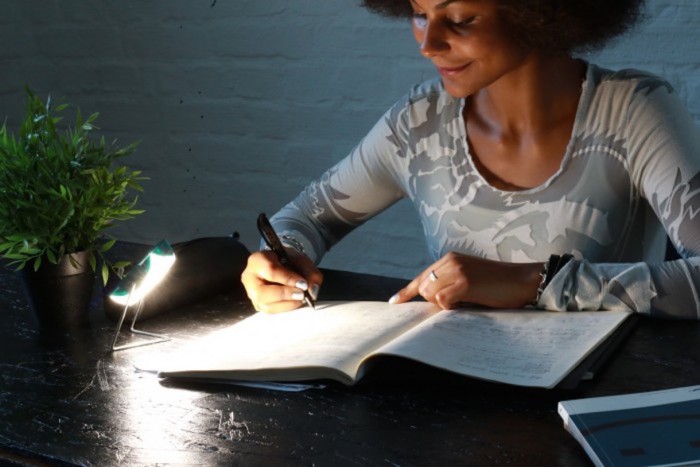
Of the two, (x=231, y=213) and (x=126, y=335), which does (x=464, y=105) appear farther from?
(x=231, y=213)

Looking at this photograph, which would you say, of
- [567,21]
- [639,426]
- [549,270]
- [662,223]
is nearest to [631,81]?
[567,21]

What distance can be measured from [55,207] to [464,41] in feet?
1.88

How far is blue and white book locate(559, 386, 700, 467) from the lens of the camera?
0.74 metres

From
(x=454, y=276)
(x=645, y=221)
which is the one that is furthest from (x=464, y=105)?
(x=454, y=276)

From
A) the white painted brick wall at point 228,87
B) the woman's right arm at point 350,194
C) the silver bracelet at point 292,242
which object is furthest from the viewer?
the white painted brick wall at point 228,87

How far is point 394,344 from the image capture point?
0.99 m

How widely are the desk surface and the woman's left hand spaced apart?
14 cm

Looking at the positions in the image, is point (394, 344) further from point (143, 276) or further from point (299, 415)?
point (143, 276)

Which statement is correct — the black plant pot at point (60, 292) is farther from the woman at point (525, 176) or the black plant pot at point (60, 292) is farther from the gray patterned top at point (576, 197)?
the gray patterned top at point (576, 197)

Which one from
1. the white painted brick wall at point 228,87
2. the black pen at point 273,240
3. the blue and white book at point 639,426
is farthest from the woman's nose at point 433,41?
the white painted brick wall at point 228,87

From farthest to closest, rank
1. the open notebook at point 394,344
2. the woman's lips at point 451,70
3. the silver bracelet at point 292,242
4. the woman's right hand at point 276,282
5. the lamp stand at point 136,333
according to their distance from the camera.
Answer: the silver bracelet at point 292,242 → the woman's lips at point 451,70 → the woman's right hand at point 276,282 → the lamp stand at point 136,333 → the open notebook at point 394,344

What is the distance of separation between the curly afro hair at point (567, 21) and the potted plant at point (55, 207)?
1.89ft

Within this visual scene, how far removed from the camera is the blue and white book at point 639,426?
74 cm

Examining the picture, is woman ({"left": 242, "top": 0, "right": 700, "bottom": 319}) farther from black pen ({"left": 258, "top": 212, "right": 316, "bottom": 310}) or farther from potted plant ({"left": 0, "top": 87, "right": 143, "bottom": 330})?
potted plant ({"left": 0, "top": 87, "right": 143, "bottom": 330})
